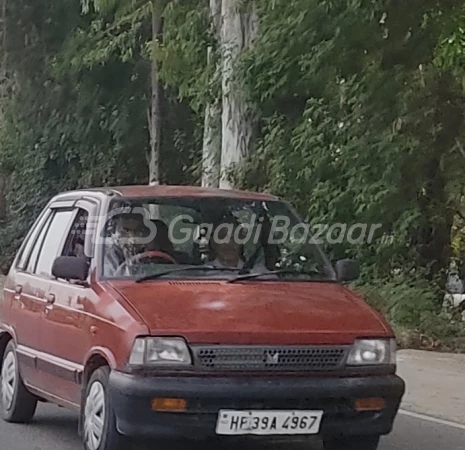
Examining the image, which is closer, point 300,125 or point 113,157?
point 300,125

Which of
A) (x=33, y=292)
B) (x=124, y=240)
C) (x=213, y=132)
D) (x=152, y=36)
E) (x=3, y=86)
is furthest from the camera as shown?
(x=3, y=86)

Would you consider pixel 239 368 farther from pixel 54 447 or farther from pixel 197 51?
pixel 197 51

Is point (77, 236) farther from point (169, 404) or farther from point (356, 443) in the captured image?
point (356, 443)

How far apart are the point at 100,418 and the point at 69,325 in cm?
94

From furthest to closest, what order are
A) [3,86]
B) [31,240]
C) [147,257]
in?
1. [3,86]
2. [31,240]
3. [147,257]

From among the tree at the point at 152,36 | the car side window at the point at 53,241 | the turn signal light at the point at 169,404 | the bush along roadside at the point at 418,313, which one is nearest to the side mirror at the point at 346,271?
the turn signal light at the point at 169,404

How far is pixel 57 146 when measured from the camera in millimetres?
29312

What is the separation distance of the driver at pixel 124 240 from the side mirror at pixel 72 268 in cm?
15

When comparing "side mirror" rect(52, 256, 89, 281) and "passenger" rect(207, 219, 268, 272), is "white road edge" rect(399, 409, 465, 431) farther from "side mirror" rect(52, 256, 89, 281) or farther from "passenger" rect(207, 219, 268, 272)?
"side mirror" rect(52, 256, 89, 281)

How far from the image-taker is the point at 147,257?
27.8ft

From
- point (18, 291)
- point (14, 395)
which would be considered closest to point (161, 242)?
point (18, 291)

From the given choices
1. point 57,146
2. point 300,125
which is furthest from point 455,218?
point 57,146

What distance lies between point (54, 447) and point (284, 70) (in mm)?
10835

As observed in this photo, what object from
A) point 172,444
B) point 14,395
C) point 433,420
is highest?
point 172,444
